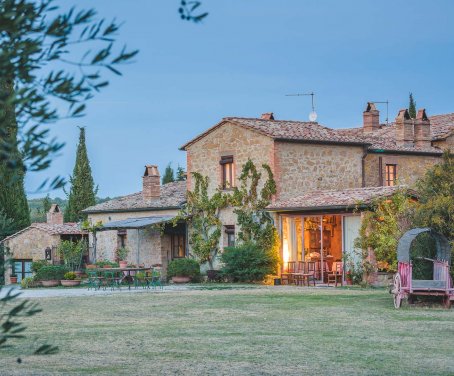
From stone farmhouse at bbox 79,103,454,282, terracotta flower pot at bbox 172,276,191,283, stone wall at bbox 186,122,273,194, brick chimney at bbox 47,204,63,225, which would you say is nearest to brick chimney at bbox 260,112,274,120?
stone farmhouse at bbox 79,103,454,282

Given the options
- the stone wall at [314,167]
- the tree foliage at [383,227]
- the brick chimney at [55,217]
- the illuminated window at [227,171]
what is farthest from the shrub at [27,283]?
the tree foliage at [383,227]

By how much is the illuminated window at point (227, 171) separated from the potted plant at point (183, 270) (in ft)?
9.81

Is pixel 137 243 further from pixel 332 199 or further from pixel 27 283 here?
pixel 332 199

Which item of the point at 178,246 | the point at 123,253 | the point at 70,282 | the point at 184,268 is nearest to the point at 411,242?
the point at 184,268

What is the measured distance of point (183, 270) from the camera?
32.4 metres

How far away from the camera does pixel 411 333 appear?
48.8 feet

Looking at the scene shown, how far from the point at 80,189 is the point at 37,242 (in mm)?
10260

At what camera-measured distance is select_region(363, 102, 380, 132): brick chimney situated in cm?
3906

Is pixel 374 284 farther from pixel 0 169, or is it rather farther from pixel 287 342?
pixel 0 169

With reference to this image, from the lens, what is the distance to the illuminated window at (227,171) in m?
32.7

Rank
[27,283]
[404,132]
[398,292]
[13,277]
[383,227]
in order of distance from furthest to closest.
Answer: [13,277]
[404,132]
[27,283]
[383,227]
[398,292]

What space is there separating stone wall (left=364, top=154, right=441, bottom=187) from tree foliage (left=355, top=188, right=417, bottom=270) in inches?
224

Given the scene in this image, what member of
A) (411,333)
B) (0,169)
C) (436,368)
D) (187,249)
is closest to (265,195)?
(187,249)

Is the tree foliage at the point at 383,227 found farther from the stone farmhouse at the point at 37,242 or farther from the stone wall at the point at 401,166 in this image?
the stone farmhouse at the point at 37,242
